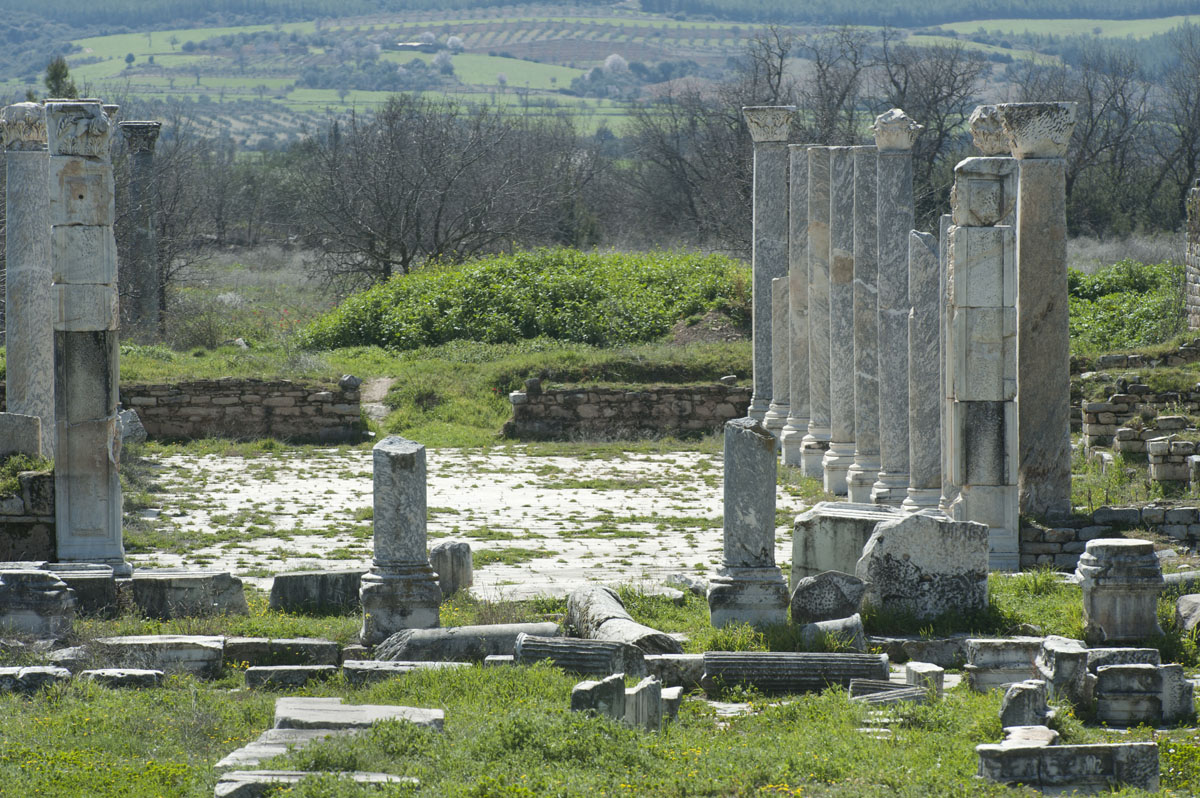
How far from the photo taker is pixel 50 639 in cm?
1057

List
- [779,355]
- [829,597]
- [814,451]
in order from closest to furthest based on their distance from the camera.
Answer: [829,597] → [814,451] → [779,355]

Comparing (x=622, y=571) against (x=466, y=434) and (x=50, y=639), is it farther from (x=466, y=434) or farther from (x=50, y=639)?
(x=466, y=434)

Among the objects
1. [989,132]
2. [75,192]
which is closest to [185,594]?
[75,192]

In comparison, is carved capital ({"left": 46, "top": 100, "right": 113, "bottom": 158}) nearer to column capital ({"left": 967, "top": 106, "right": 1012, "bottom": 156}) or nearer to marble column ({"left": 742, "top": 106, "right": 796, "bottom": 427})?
column capital ({"left": 967, "top": 106, "right": 1012, "bottom": 156})

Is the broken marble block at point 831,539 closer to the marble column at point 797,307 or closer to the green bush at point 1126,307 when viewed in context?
the marble column at point 797,307

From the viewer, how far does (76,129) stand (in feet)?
41.8

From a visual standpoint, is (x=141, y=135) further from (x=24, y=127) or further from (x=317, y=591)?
(x=317, y=591)

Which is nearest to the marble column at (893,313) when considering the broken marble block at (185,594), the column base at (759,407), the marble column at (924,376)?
the marble column at (924,376)

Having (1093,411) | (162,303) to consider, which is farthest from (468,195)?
(1093,411)

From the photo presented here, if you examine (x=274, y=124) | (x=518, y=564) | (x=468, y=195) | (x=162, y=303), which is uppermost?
(x=274, y=124)

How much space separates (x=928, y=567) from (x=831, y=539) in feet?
3.99

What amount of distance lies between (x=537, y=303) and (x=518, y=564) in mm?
14934

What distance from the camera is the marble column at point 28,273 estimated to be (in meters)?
16.9

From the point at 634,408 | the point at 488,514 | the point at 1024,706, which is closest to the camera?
the point at 1024,706
